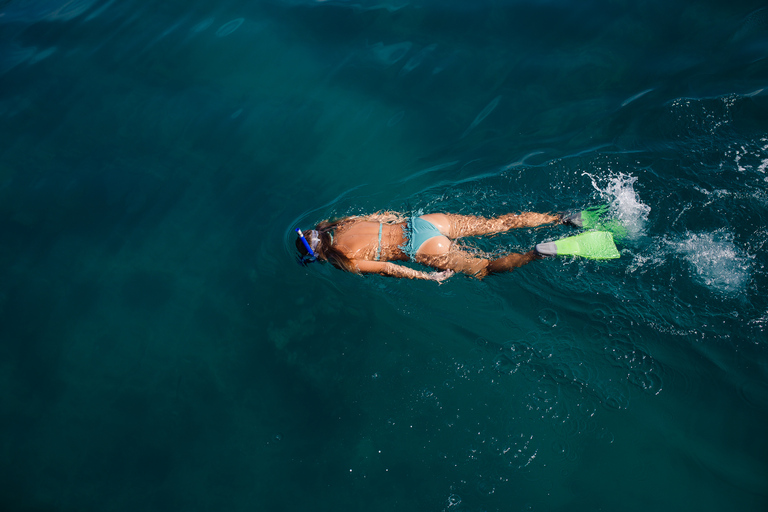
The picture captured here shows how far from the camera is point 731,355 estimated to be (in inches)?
186

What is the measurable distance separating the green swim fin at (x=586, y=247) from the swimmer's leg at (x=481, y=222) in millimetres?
456

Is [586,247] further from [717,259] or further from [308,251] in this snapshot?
[308,251]

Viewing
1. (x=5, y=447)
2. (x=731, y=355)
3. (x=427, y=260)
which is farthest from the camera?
(x=5, y=447)

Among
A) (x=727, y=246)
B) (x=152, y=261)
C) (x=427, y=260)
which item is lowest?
(x=727, y=246)

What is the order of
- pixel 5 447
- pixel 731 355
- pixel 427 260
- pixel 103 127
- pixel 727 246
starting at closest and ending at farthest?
pixel 731 355
pixel 727 246
pixel 427 260
pixel 5 447
pixel 103 127

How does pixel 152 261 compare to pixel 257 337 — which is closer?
pixel 257 337

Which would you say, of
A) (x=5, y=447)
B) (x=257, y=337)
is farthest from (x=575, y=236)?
(x=5, y=447)

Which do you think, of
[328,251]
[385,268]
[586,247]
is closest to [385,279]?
[385,268]

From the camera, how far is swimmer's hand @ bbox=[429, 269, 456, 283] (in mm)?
5254

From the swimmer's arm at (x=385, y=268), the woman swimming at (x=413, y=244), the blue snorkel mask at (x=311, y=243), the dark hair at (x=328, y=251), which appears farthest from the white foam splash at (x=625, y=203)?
the blue snorkel mask at (x=311, y=243)

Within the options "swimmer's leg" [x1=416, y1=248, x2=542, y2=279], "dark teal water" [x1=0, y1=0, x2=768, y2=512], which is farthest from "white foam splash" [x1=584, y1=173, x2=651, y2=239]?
"swimmer's leg" [x1=416, y1=248, x2=542, y2=279]

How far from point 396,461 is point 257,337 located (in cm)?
228

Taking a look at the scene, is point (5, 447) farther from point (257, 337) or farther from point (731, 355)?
point (731, 355)

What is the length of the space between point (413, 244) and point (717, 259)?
3243 millimetres
